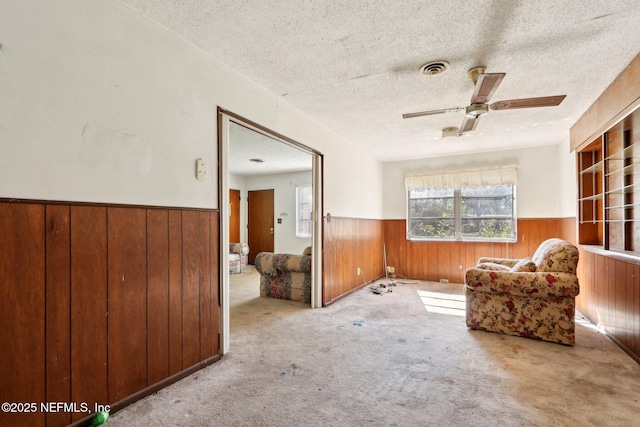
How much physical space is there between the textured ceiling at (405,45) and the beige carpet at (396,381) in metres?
2.40

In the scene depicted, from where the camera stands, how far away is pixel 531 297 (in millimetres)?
2936

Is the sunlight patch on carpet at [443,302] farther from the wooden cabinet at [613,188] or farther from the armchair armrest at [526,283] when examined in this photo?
the wooden cabinet at [613,188]

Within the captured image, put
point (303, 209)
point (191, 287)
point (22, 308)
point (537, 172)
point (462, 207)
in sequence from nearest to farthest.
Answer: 1. point (22, 308)
2. point (191, 287)
3. point (537, 172)
4. point (462, 207)
5. point (303, 209)

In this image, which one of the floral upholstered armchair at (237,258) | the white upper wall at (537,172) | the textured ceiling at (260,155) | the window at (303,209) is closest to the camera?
the textured ceiling at (260,155)

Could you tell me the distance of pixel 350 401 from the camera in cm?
194

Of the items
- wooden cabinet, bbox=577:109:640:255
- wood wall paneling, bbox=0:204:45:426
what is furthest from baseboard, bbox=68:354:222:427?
wooden cabinet, bbox=577:109:640:255

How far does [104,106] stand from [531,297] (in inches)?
147

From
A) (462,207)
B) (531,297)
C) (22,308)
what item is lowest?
(531,297)

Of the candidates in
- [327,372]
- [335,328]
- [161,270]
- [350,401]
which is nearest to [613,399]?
[350,401]

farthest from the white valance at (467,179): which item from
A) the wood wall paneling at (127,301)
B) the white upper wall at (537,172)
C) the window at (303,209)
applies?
the wood wall paneling at (127,301)

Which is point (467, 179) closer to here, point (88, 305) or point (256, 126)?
point (256, 126)

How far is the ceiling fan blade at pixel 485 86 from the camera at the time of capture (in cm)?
218

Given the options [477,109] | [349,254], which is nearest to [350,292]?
[349,254]

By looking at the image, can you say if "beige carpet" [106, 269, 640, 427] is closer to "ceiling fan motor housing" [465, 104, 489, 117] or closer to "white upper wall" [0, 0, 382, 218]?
"white upper wall" [0, 0, 382, 218]
